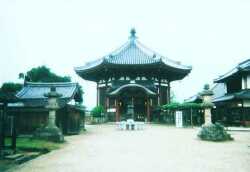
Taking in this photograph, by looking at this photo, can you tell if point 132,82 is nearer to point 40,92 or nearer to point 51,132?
point 40,92

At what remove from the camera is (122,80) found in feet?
116

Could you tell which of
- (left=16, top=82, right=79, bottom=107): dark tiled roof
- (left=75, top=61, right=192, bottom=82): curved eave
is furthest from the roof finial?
(left=16, top=82, right=79, bottom=107): dark tiled roof

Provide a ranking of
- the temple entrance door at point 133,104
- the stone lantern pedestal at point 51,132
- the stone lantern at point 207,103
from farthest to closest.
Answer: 1. the temple entrance door at point 133,104
2. the stone lantern at point 207,103
3. the stone lantern pedestal at point 51,132

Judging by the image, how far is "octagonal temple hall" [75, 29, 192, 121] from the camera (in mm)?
33281

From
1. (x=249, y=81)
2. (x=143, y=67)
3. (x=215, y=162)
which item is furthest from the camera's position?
(x=143, y=67)

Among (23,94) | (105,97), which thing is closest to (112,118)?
(105,97)

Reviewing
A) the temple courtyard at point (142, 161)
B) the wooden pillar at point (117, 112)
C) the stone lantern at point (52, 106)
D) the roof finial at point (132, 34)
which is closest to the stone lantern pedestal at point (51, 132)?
the stone lantern at point (52, 106)

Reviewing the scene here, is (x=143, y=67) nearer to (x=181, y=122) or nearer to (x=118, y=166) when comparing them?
(x=181, y=122)

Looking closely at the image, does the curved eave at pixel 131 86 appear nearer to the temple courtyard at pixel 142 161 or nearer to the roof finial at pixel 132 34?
the roof finial at pixel 132 34

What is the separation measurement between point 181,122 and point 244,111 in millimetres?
6497

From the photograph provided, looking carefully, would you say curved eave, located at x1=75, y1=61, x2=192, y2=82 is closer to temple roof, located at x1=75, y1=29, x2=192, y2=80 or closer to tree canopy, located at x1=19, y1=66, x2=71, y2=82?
temple roof, located at x1=75, y1=29, x2=192, y2=80

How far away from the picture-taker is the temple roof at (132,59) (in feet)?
112

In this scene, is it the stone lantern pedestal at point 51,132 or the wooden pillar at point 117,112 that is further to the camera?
the wooden pillar at point 117,112

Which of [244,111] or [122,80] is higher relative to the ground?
[122,80]
